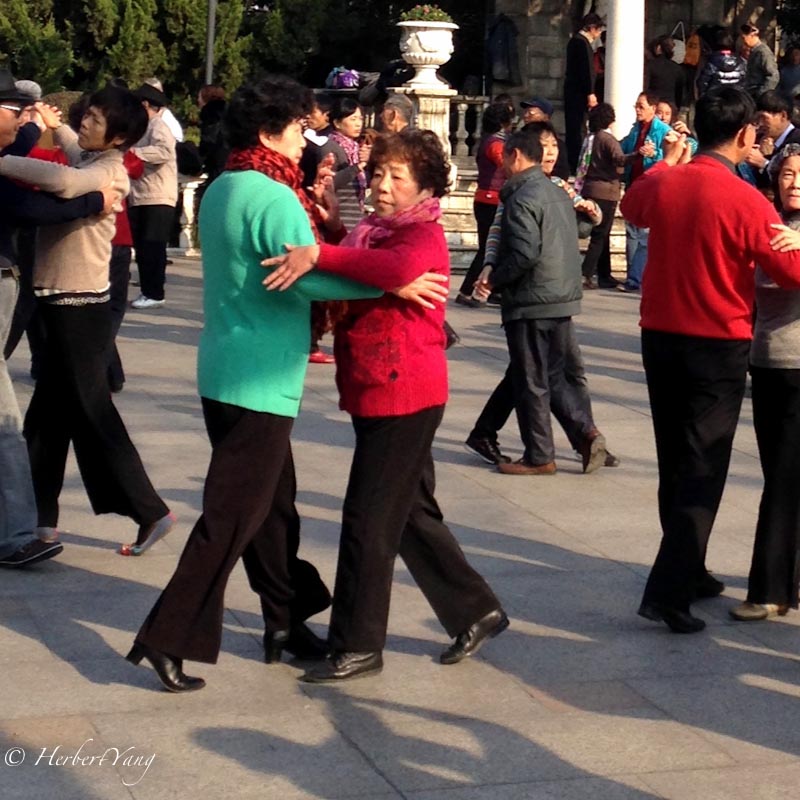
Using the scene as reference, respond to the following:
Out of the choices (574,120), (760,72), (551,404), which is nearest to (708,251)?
(551,404)

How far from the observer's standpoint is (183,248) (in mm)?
18953

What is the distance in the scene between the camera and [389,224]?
545cm

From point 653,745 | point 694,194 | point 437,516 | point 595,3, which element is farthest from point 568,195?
point 595,3

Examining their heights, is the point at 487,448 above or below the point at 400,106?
below

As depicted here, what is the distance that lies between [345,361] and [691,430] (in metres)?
1.43

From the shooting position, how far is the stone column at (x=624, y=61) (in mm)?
20156

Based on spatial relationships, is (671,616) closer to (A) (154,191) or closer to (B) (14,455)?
(B) (14,455)

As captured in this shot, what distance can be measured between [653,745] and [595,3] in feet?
74.5

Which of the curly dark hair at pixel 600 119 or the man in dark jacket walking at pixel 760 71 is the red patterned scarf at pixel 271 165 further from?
the man in dark jacket walking at pixel 760 71

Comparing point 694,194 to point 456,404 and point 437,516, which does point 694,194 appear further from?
point 456,404

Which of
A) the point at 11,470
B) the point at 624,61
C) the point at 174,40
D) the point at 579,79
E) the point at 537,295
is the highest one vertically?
the point at 174,40

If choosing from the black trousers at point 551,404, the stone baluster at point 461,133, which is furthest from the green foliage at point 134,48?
the black trousers at point 551,404

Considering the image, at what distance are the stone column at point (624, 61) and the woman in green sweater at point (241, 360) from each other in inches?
596

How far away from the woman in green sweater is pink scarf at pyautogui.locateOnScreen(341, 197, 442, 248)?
0.14m
